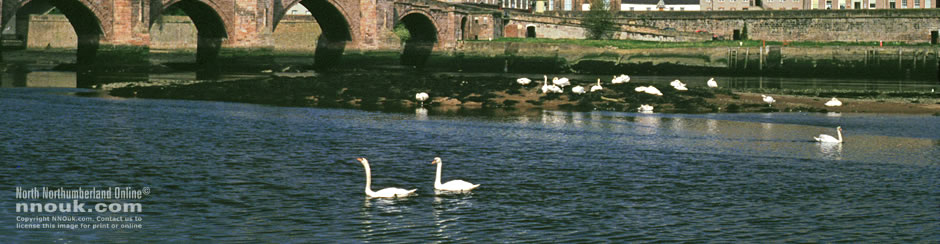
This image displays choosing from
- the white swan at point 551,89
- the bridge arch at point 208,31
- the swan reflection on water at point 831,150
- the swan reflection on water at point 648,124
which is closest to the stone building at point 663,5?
the bridge arch at point 208,31

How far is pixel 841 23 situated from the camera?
3730 inches

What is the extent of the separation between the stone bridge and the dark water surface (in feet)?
72.2

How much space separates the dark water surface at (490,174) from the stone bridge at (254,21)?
22022 mm

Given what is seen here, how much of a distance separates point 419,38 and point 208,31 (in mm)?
24718

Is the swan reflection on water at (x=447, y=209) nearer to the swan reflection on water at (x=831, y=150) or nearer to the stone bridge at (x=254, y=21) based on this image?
the swan reflection on water at (x=831, y=150)

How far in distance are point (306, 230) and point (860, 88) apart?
4758 centimetres

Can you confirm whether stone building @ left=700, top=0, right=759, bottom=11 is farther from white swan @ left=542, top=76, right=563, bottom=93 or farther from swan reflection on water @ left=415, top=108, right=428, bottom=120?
swan reflection on water @ left=415, top=108, right=428, bottom=120

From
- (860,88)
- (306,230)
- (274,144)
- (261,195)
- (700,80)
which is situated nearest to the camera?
(306,230)

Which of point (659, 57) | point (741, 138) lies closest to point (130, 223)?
point (741, 138)

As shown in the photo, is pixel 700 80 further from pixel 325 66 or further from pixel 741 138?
pixel 741 138

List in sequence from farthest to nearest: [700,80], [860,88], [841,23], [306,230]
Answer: [841,23] < [700,80] < [860,88] < [306,230]

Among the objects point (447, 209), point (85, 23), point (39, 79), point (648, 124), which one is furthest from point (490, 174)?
point (39, 79)

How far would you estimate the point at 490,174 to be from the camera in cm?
2519

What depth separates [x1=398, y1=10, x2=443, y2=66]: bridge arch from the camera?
293 ft
